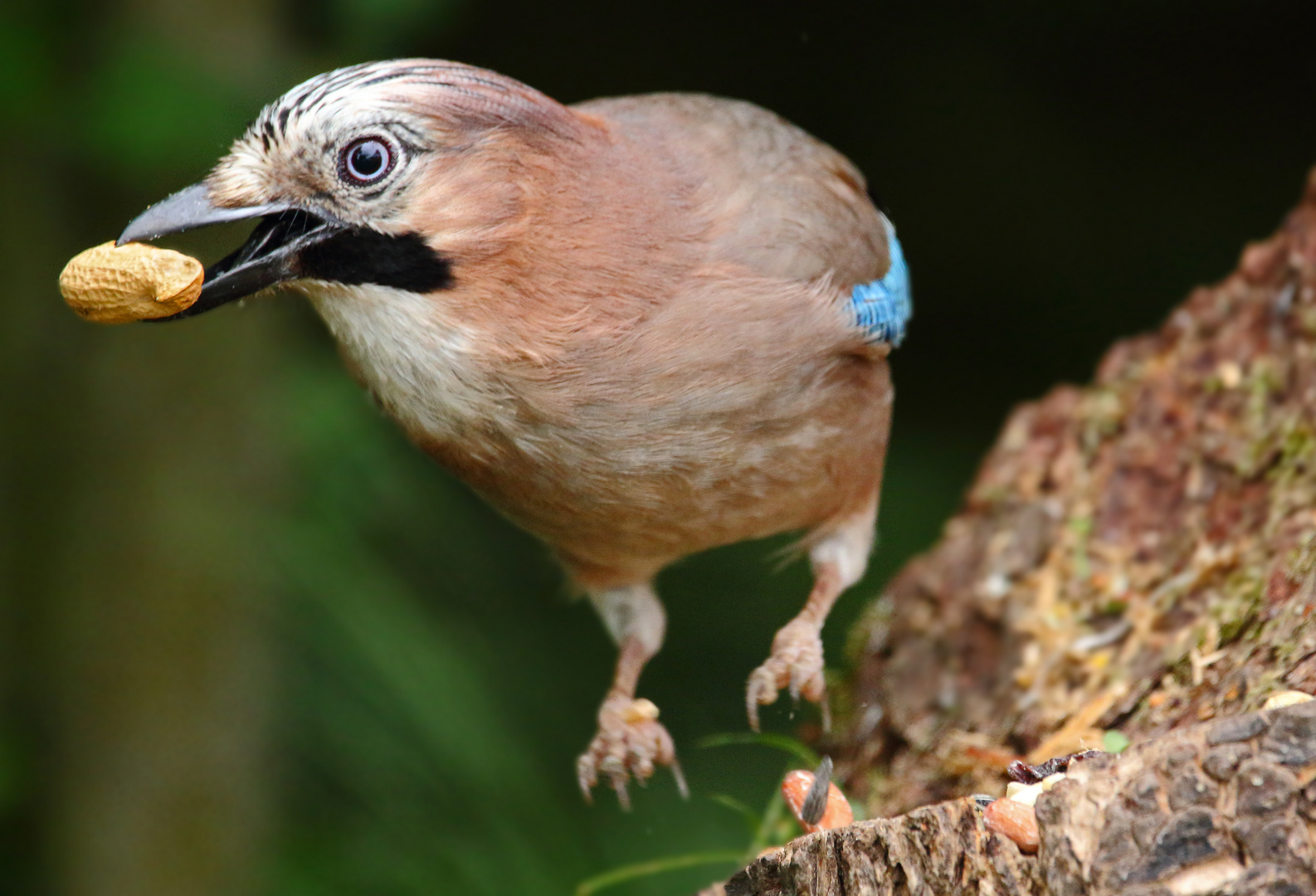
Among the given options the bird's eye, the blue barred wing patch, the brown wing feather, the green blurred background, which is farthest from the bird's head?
the green blurred background

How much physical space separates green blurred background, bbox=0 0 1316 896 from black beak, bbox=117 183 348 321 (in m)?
1.48

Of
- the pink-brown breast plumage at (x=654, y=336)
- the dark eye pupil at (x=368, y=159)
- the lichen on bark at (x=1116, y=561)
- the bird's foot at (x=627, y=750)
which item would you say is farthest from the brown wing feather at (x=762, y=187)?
the bird's foot at (x=627, y=750)

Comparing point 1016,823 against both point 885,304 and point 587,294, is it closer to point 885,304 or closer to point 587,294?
point 587,294

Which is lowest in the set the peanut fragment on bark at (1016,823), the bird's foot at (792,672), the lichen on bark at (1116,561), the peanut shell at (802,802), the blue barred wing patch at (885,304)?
the peanut shell at (802,802)

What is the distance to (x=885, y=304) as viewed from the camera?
3.20 metres

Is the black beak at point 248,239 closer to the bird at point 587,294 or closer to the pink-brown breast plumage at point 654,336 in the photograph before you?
the bird at point 587,294

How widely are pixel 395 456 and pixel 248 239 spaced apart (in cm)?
266

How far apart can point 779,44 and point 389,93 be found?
402 cm

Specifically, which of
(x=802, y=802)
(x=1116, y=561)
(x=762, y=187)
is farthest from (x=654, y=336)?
(x=1116, y=561)

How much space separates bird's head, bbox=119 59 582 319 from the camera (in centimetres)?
233

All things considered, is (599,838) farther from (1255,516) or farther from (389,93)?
(389,93)

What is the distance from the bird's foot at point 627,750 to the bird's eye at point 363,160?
4.65 feet

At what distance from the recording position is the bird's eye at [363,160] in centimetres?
233

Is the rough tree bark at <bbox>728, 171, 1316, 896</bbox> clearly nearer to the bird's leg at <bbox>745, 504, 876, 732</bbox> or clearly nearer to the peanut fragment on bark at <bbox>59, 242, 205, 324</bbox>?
the bird's leg at <bbox>745, 504, 876, 732</bbox>
